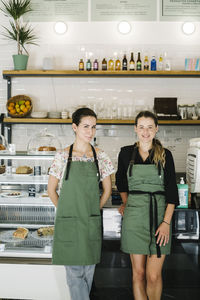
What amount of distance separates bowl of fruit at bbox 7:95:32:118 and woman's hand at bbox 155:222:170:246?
2621mm

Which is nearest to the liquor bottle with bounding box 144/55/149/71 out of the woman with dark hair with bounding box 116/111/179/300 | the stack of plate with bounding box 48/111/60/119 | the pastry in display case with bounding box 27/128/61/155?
the stack of plate with bounding box 48/111/60/119

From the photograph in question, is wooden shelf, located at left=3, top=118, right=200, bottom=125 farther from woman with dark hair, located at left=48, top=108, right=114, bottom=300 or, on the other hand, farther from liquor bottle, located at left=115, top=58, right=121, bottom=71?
woman with dark hair, located at left=48, top=108, right=114, bottom=300

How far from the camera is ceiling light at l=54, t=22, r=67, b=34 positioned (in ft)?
14.5

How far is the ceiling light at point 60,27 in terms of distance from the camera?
14.5 feet

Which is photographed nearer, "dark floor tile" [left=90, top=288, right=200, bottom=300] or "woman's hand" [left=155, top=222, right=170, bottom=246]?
"woman's hand" [left=155, top=222, right=170, bottom=246]

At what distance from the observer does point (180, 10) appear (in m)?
4.38

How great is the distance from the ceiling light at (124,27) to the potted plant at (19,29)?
116 centimetres

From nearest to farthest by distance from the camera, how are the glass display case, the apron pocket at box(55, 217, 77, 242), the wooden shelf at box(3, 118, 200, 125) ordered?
the apron pocket at box(55, 217, 77, 242)
the glass display case
the wooden shelf at box(3, 118, 200, 125)

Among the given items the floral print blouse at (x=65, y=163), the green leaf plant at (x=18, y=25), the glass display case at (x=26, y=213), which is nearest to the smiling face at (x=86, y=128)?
the floral print blouse at (x=65, y=163)

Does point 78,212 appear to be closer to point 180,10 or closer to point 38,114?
point 38,114

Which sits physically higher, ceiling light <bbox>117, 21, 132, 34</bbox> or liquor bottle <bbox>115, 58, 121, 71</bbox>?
ceiling light <bbox>117, 21, 132, 34</bbox>

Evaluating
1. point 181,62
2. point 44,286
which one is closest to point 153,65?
point 181,62

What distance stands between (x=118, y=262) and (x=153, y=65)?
260cm

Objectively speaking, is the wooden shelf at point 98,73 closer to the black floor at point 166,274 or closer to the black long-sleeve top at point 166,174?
the black long-sleeve top at point 166,174
